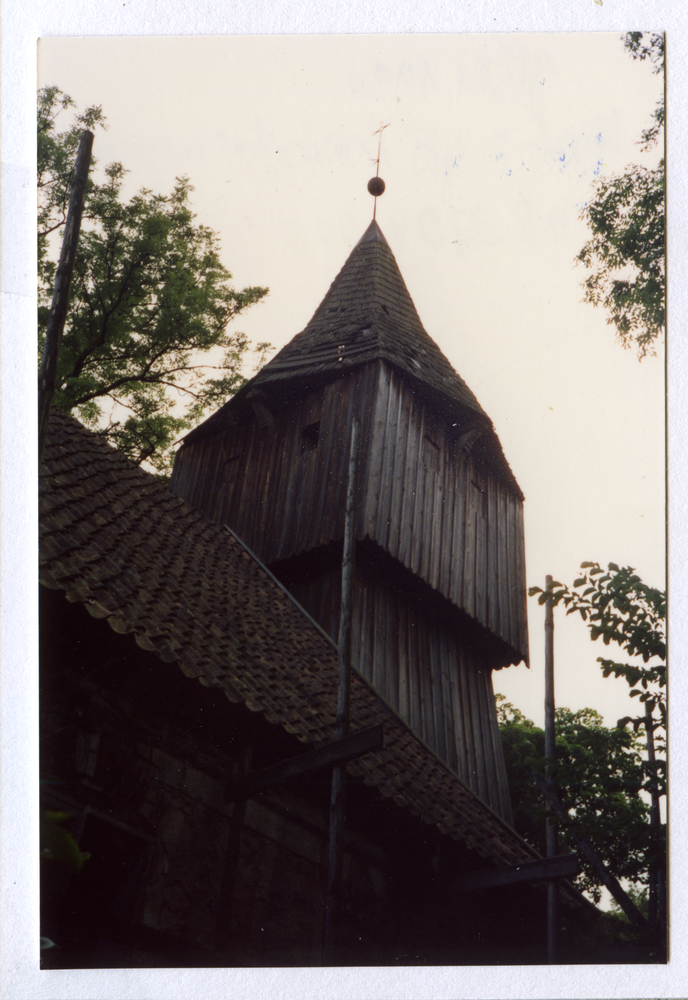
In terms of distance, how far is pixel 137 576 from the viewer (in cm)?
598

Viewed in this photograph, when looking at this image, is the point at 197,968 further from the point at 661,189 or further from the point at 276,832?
the point at 661,189

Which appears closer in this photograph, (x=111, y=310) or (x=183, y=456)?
(x=111, y=310)

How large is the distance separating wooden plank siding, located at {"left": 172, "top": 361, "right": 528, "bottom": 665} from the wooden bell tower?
0.02 metres

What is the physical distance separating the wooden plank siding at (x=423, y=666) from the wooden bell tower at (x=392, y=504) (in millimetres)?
19

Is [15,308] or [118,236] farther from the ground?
[118,236]

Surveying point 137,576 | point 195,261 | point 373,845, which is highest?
point 195,261

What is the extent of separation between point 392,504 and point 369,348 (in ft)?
7.04

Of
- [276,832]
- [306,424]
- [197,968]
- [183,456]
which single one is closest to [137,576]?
[276,832]

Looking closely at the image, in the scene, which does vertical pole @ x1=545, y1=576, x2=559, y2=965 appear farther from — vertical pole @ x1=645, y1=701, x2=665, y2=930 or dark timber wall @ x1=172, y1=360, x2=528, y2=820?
dark timber wall @ x1=172, y1=360, x2=528, y2=820

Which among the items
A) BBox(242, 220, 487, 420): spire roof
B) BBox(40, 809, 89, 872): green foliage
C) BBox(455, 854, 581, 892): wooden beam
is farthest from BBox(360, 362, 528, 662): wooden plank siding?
BBox(40, 809, 89, 872): green foliage

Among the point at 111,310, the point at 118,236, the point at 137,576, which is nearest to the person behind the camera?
the point at 137,576

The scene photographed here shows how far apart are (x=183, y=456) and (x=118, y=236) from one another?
A: 3.65 metres

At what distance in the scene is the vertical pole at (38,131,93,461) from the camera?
3840 mm

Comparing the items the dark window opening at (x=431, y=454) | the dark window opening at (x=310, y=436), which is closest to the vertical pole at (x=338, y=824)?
the dark window opening at (x=431, y=454)
